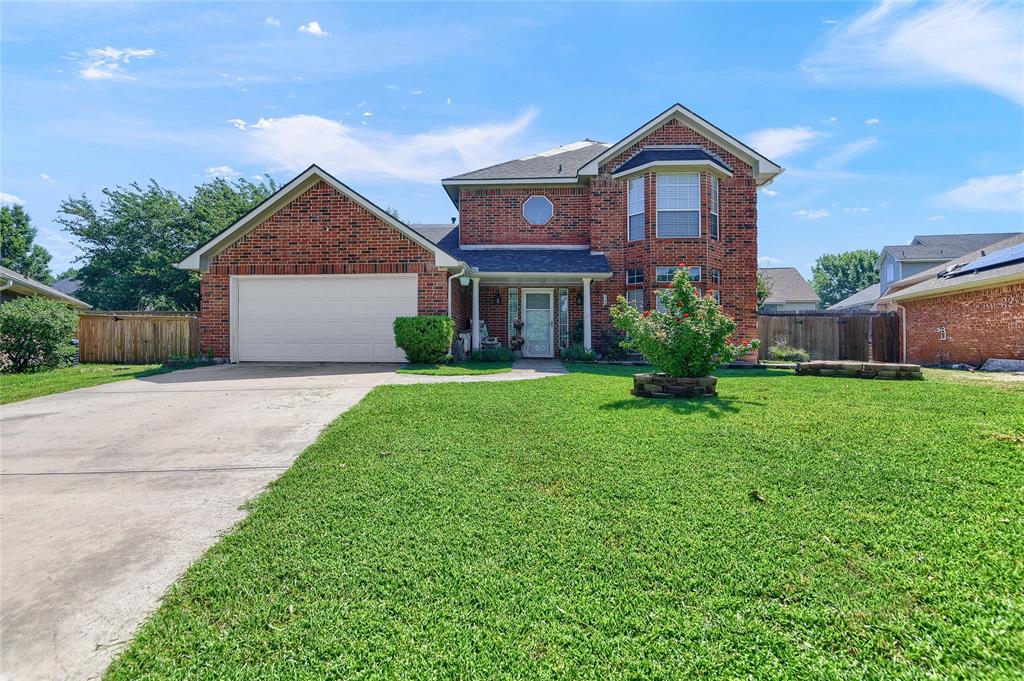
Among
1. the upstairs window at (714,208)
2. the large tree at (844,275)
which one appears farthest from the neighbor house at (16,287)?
the large tree at (844,275)

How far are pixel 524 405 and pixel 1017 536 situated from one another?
480 centimetres

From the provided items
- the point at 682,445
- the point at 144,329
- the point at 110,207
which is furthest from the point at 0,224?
the point at 682,445

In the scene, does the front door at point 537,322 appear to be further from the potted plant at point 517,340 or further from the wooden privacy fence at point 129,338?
the wooden privacy fence at point 129,338

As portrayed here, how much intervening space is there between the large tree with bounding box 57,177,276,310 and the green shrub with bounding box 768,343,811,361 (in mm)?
29679

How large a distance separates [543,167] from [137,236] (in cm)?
2696

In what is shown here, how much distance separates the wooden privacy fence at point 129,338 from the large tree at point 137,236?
13.0 meters

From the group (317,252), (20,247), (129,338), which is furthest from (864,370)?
(20,247)

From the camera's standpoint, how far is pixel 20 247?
107 ft

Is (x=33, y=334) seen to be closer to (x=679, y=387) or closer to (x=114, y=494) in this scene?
(x=114, y=494)

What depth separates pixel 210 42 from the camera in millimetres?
8320

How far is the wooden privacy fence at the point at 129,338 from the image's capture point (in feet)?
51.5

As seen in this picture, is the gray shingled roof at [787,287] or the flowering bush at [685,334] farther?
the gray shingled roof at [787,287]

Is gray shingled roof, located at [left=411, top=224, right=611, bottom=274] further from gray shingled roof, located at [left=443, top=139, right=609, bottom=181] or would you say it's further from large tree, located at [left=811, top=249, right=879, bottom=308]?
large tree, located at [left=811, top=249, right=879, bottom=308]

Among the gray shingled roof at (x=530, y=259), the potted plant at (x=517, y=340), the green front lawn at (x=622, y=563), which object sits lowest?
the green front lawn at (x=622, y=563)
